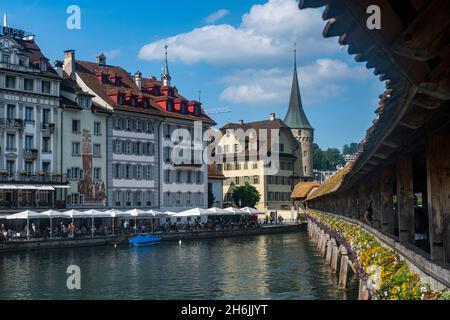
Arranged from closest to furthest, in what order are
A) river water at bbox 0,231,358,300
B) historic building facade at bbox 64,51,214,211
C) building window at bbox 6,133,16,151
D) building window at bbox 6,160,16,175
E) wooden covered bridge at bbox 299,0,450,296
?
wooden covered bridge at bbox 299,0,450,296, river water at bbox 0,231,358,300, building window at bbox 6,160,16,175, building window at bbox 6,133,16,151, historic building facade at bbox 64,51,214,211

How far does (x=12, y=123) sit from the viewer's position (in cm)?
5534

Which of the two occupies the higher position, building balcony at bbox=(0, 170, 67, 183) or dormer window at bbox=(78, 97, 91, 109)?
dormer window at bbox=(78, 97, 91, 109)

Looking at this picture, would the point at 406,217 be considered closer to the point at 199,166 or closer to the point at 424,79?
the point at 424,79

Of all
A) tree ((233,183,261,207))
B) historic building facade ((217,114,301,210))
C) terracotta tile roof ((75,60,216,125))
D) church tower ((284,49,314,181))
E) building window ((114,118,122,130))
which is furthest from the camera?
church tower ((284,49,314,181))

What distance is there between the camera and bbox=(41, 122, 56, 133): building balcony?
57941 mm

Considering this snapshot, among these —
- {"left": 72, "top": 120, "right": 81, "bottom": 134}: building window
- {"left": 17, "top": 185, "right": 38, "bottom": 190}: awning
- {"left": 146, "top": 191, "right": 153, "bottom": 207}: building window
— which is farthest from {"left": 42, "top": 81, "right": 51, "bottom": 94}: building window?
{"left": 146, "top": 191, "right": 153, "bottom": 207}: building window

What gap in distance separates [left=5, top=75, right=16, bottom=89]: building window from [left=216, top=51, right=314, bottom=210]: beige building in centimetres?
4343

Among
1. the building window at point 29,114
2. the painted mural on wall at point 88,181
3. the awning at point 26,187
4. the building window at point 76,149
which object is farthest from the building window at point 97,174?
the building window at point 29,114

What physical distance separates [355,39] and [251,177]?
91.8 m

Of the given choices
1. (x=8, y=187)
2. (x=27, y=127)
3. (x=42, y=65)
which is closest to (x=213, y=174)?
(x=42, y=65)

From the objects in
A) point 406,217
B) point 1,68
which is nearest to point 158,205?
point 1,68

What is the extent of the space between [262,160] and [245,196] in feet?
27.4

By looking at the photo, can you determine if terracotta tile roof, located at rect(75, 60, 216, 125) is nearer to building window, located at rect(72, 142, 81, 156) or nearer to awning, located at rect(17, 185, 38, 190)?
building window, located at rect(72, 142, 81, 156)

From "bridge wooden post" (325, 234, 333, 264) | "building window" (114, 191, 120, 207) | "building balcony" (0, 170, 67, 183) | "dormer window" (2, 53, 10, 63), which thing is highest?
"dormer window" (2, 53, 10, 63)
